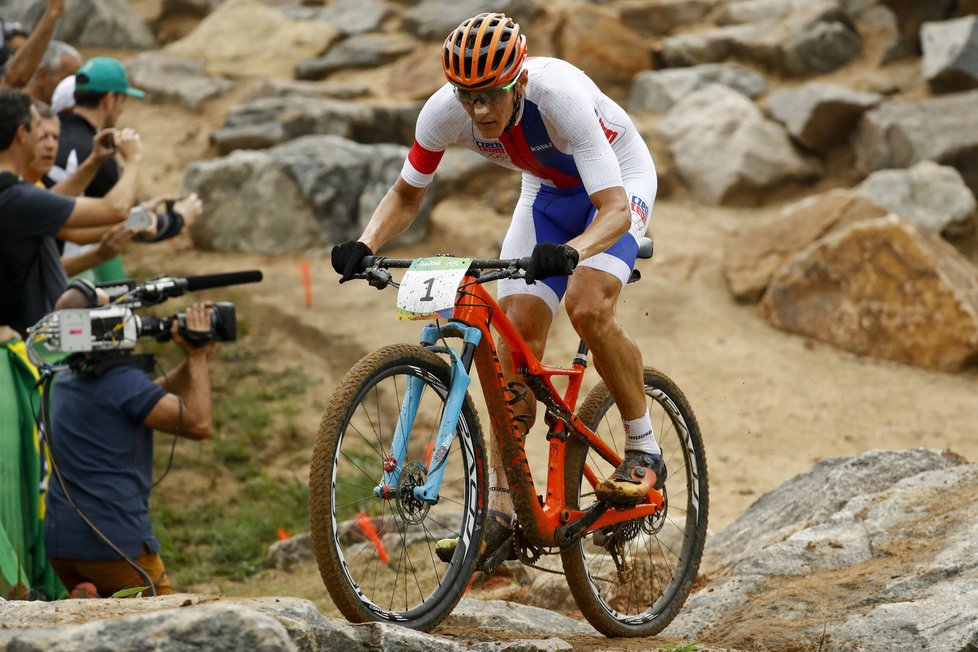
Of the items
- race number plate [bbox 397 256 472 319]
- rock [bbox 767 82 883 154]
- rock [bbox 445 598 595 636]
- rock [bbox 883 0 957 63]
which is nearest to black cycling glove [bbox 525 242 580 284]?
race number plate [bbox 397 256 472 319]

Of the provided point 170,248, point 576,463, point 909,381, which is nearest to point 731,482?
point 909,381

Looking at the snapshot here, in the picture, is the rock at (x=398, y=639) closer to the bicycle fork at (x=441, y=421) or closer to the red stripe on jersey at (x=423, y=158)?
the bicycle fork at (x=441, y=421)

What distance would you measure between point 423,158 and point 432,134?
105 mm

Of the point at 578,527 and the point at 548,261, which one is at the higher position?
the point at 548,261

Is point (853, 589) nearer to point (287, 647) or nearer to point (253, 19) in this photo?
point (287, 647)

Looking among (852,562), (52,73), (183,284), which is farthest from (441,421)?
(52,73)

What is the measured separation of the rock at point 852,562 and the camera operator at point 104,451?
245 cm

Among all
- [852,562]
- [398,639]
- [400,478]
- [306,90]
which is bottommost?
[852,562]

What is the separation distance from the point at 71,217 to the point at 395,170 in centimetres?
801

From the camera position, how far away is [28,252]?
616 cm

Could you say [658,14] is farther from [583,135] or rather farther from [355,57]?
[583,135]

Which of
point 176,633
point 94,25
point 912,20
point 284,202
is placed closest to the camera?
point 176,633

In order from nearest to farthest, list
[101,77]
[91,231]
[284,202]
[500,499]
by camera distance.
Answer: [500,499], [91,231], [101,77], [284,202]

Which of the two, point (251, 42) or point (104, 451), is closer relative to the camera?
point (104, 451)
